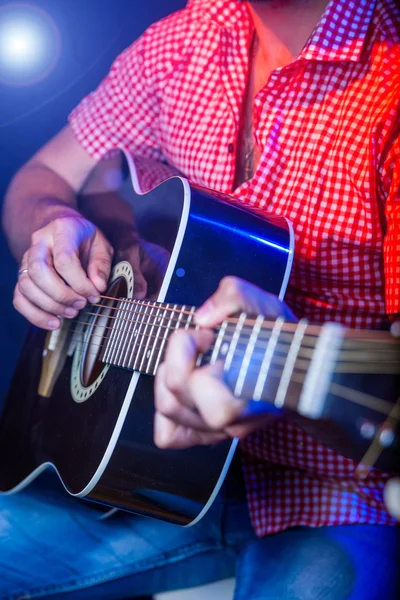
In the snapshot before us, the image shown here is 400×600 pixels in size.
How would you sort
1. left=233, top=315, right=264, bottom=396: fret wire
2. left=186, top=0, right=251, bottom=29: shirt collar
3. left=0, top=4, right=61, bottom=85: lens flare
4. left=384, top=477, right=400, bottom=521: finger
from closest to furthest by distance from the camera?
1. left=384, top=477, right=400, bottom=521: finger
2. left=233, top=315, right=264, bottom=396: fret wire
3. left=186, top=0, right=251, bottom=29: shirt collar
4. left=0, top=4, right=61, bottom=85: lens flare

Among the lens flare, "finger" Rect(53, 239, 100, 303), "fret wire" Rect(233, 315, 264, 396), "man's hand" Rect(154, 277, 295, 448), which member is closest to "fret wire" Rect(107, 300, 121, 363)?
"finger" Rect(53, 239, 100, 303)

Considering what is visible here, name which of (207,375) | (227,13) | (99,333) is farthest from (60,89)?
(207,375)

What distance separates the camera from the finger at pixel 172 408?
0.70 metres

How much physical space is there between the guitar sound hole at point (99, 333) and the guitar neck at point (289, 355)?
22 cm

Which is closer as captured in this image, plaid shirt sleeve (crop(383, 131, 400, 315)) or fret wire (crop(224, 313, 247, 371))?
fret wire (crop(224, 313, 247, 371))

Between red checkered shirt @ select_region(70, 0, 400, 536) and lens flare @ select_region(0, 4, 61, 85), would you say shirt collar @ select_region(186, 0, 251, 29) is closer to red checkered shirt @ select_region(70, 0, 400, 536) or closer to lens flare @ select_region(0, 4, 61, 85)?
red checkered shirt @ select_region(70, 0, 400, 536)

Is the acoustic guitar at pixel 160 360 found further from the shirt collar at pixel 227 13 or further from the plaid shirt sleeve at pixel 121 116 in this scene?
the shirt collar at pixel 227 13

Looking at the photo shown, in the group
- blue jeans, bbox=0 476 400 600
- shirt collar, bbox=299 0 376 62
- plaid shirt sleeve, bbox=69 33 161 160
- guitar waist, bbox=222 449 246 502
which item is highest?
shirt collar, bbox=299 0 376 62

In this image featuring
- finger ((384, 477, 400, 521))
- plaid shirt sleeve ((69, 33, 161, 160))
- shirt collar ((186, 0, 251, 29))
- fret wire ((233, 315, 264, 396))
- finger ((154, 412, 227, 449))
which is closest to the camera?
finger ((384, 477, 400, 521))

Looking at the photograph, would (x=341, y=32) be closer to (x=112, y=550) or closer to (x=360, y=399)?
(x=360, y=399)

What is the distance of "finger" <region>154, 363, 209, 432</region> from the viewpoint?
70 centimetres

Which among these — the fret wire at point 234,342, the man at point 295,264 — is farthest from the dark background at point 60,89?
the fret wire at point 234,342

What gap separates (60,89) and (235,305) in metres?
1.16

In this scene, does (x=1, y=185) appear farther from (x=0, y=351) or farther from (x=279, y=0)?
(x=279, y=0)
